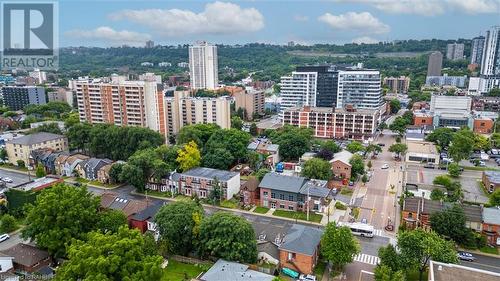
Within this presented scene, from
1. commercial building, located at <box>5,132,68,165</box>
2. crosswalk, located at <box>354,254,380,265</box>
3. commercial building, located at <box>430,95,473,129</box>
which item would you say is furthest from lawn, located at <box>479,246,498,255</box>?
commercial building, located at <box>5,132,68,165</box>

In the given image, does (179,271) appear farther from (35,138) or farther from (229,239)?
(35,138)

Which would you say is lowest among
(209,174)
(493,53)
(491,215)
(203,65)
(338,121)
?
(491,215)

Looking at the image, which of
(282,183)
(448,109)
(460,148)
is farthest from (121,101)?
(448,109)

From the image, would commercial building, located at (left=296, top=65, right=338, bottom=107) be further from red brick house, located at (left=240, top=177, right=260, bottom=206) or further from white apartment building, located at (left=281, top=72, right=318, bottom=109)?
red brick house, located at (left=240, top=177, right=260, bottom=206)

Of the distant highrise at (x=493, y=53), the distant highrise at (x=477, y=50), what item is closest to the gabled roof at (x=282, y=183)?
the distant highrise at (x=493, y=53)

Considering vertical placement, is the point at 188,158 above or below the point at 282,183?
above

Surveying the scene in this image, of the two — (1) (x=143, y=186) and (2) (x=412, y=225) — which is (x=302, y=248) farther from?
(1) (x=143, y=186)
